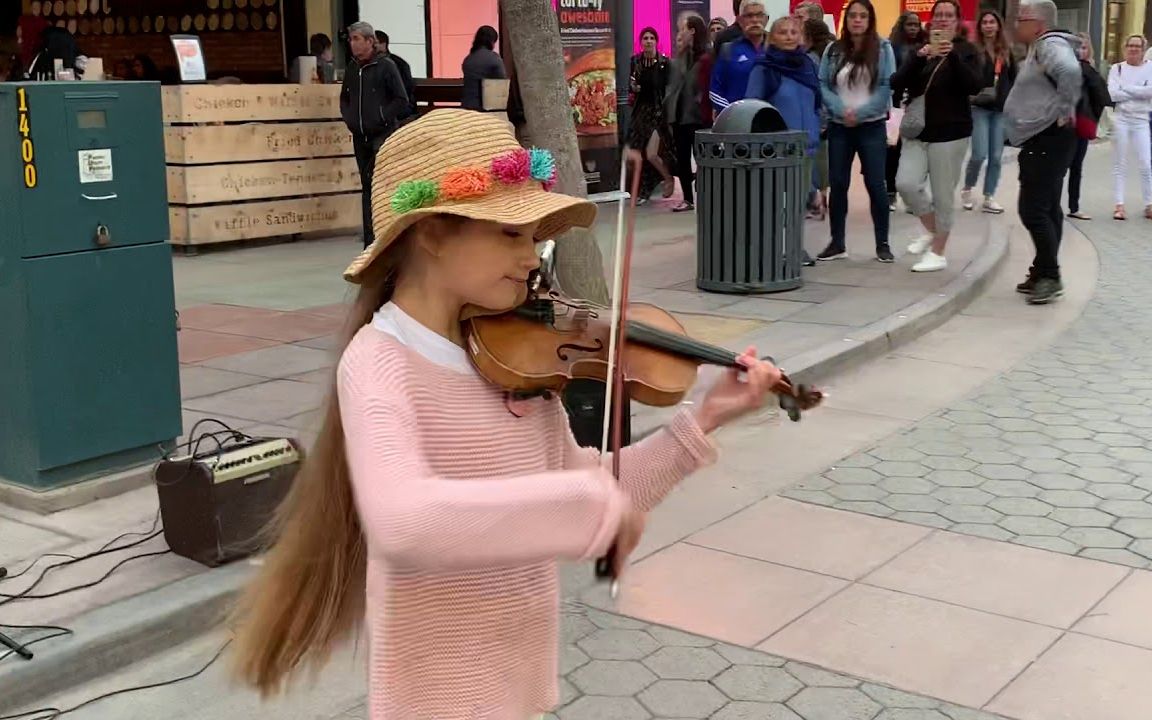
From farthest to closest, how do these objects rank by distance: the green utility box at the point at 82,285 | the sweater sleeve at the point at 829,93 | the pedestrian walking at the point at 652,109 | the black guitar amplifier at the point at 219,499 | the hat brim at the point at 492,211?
the pedestrian walking at the point at 652,109
the sweater sleeve at the point at 829,93
the green utility box at the point at 82,285
the black guitar amplifier at the point at 219,499
the hat brim at the point at 492,211

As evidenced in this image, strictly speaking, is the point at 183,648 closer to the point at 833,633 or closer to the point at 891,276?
the point at 833,633

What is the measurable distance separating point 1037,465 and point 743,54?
18.7 feet

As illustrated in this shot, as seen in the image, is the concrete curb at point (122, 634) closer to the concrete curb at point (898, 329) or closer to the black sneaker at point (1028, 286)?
the concrete curb at point (898, 329)

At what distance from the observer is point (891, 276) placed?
34.1ft

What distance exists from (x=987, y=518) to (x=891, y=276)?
17.0 ft

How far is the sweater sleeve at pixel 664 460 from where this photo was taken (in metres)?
2.34

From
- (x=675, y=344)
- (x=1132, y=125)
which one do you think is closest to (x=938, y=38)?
(x=1132, y=125)

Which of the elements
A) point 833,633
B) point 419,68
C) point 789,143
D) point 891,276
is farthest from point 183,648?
point 419,68

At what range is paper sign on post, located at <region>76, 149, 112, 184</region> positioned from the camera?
543 centimetres

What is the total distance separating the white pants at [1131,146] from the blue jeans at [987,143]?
47.8 inches

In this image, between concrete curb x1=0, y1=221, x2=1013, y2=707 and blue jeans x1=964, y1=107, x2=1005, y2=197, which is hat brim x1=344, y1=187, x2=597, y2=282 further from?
blue jeans x1=964, y1=107, x2=1005, y2=197

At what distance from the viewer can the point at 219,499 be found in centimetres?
466

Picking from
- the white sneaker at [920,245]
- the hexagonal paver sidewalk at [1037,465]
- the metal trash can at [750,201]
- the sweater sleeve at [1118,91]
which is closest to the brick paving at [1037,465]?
the hexagonal paver sidewalk at [1037,465]

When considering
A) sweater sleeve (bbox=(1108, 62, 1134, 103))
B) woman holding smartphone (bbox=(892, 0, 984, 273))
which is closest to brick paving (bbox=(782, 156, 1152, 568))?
woman holding smartphone (bbox=(892, 0, 984, 273))
